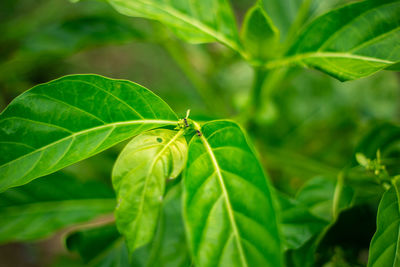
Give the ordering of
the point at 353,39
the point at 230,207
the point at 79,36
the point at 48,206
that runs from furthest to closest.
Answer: the point at 79,36 < the point at 48,206 < the point at 353,39 < the point at 230,207

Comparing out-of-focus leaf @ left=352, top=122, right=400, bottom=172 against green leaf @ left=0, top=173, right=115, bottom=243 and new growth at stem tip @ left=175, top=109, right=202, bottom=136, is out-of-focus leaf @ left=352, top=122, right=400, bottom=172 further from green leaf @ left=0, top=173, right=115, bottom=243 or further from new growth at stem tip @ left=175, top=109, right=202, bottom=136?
green leaf @ left=0, top=173, right=115, bottom=243

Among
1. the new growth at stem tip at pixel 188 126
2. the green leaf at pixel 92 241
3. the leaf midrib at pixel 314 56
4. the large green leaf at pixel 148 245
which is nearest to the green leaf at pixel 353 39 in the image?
the leaf midrib at pixel 314 56

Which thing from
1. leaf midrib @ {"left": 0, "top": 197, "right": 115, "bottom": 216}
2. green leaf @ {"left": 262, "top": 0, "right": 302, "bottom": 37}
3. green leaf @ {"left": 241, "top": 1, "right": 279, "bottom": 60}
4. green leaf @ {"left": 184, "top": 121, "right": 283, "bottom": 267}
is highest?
green leaf @ {"left": 262, "top": 0, "right": 302, "bottom": 37}

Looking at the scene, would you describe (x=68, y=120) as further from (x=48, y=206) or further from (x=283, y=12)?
(x=283, y=12)

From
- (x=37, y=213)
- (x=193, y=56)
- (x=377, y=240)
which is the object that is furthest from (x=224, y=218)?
(x=193, y=56)

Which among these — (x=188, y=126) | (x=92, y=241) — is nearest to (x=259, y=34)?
(x=188, y=126)

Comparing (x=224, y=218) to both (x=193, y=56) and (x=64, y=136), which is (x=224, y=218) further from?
(x=193, y=56)

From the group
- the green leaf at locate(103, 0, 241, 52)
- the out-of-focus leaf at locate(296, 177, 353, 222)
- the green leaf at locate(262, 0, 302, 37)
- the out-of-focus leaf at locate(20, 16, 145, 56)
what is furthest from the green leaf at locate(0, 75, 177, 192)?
the green leaf at locate(262, 0, 302, 37)
